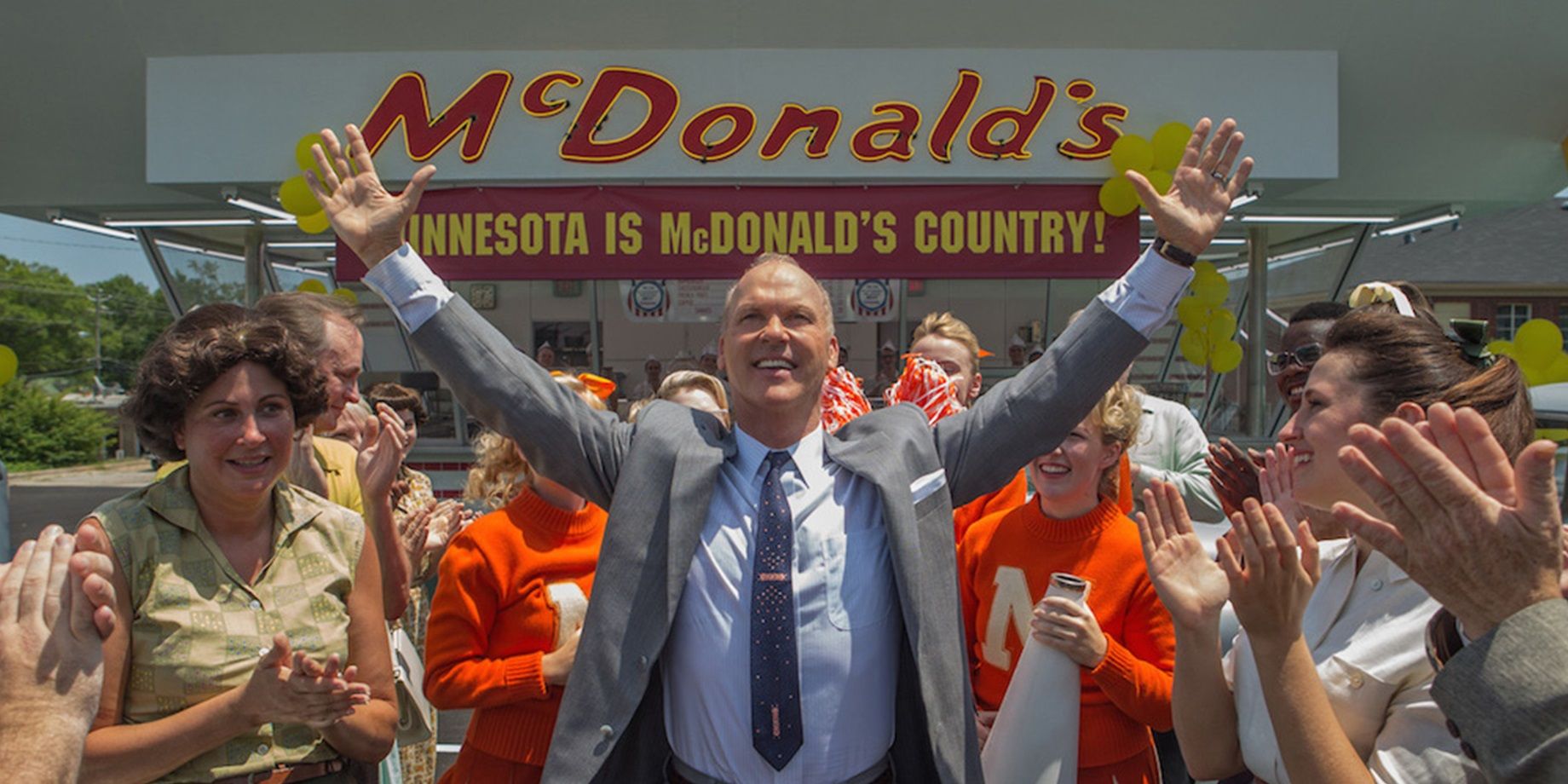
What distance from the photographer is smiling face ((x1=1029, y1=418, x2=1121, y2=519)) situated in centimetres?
256

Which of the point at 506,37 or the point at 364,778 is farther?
the point at 506,37

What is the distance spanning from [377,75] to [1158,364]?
25.8 ft

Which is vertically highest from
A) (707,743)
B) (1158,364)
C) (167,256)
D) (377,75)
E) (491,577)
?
(377,75)

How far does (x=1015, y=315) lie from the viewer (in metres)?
9.59

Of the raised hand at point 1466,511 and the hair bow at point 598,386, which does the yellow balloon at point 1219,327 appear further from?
the raised hand at point 1466,511

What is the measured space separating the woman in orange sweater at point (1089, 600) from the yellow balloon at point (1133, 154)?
5174 mm

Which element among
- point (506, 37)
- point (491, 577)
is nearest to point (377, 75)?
point (506, 37)

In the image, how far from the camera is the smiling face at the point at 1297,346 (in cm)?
303

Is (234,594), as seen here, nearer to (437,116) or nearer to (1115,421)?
(1115,421)

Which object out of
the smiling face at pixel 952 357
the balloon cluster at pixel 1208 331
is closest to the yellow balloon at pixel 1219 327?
the balloon cluster at pixel 1208 331

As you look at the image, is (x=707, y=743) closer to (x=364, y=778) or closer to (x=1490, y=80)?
(x=364, y=778)

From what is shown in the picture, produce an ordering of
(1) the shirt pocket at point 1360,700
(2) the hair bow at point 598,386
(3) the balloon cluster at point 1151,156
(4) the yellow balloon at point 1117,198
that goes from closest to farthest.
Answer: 1. (1) the shirt pocket at point 1360,700
2. (2) the hair bow at point 598,386
3. (3) the balloon cluster at point 1151,156
4. (4) the yellow balloon at point 1117,198

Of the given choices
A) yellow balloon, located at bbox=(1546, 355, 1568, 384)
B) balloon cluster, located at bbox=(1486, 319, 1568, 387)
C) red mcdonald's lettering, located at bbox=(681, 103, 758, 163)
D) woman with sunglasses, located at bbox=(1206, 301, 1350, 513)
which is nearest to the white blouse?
woman with sunglasses, located at bbox=(1206, 301, 1350, 513)

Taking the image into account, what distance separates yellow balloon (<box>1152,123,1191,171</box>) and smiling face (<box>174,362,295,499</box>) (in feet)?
21.8
